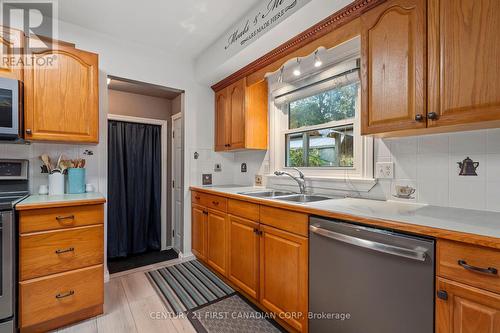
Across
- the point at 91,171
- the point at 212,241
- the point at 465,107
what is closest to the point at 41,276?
the point at 91,171

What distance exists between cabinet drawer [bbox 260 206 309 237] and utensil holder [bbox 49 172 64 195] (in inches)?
66.9

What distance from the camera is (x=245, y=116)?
Result: 8.40 feet

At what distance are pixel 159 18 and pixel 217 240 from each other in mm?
2100

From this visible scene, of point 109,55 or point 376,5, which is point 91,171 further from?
point 376,5

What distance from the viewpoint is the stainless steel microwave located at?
1614 millimetres

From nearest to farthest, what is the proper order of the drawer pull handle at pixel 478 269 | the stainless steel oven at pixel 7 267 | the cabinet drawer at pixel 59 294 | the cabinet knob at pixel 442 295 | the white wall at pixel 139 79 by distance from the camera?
1. the drawer pull handle at pixel 478 269
2. the cabinet knob at pixel 442 295
3. the stainless steel oven at pixel 7 267
4. the cabinet drawer at pixel 59 294
5. the white wall at pixel 139 79

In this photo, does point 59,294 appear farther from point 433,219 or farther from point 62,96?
point 433,219

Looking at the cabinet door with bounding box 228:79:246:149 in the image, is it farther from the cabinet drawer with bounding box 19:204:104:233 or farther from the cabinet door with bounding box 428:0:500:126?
the cabinet door with bounding box 428:0:500:126

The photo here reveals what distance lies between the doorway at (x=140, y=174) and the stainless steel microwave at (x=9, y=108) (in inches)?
57.9

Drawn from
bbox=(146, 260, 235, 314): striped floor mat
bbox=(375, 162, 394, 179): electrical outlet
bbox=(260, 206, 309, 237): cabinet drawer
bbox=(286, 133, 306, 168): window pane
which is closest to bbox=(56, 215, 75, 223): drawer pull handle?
bbox=(146, 260, 235, 314): striped floor mat

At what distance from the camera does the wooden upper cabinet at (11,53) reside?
5.57ft

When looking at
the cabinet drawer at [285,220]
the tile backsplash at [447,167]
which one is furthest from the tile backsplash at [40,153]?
the tile backsplash at [447,167]

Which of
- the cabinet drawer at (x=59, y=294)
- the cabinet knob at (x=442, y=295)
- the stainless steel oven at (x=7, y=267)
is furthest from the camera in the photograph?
the cabinet drawer at (x=59, y=294)

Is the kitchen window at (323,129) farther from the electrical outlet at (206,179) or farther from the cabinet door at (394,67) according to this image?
the electrical outlet at (206,179)
